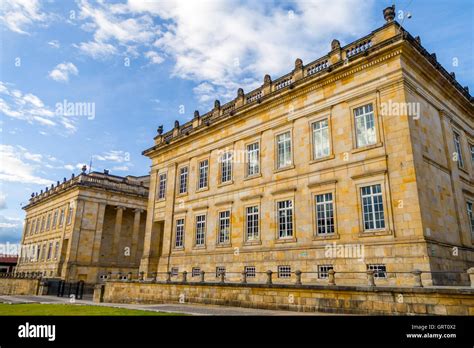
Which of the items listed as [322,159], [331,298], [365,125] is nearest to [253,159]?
[322,159]

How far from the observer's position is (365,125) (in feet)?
59.1

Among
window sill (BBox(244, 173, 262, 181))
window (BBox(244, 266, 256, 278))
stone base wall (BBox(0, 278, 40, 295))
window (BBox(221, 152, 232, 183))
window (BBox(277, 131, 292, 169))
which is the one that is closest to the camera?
window (BBox(244, 266, 256, 278))

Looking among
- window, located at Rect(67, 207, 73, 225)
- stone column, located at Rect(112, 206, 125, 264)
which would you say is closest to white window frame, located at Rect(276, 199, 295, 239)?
stone column, located at Rect(112, 206, 125, 264)

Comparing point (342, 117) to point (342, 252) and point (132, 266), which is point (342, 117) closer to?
point (342, 252)

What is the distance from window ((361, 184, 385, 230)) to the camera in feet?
53.5

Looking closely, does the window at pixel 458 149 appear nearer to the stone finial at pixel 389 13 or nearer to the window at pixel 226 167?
the stone finial at pixel 389 13

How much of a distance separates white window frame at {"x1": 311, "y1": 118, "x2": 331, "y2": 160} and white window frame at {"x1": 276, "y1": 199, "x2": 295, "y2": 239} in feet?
10.1

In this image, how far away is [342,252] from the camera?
17062mm

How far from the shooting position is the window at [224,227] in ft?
76.4

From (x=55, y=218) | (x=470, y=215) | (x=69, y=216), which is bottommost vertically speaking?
(x=470, y=215)

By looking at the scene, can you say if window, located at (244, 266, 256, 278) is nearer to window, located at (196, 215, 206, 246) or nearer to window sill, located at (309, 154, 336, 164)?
window, located at (196, 215, 206, 246)

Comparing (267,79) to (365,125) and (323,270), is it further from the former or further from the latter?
(323,270)

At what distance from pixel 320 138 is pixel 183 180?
1279cm
